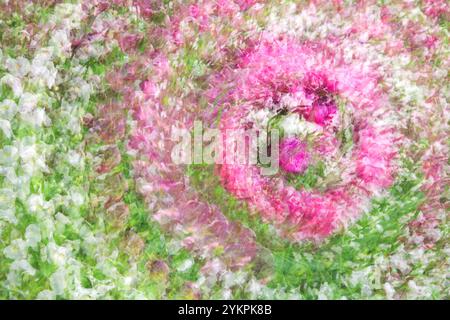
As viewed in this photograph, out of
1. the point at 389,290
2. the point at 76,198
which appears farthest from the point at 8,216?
the point at 389,290

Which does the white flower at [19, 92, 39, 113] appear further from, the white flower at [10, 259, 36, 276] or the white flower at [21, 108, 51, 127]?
the white flower at [10, 259, 36, 276]

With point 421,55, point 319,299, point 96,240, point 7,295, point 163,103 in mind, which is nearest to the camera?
point 7,295

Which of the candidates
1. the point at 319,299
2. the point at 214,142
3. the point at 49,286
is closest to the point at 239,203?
the point at 214,142

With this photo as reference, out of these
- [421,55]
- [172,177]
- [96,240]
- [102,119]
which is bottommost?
[96,240]

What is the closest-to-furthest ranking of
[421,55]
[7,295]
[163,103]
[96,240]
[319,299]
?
[7,295] < [96,240] < [319,299] < [163,103] < [421,55]

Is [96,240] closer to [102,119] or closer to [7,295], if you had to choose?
[7,295]

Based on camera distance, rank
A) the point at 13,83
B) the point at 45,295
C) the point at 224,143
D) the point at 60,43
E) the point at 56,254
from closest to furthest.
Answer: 1. the point at 45,295
2. the point at 56,254
3. the point at 13,83
4. the point at 60,43
5. the point at 224,143

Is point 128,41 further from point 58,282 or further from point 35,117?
point 58,282
